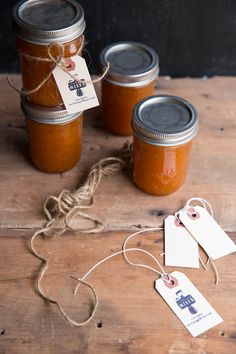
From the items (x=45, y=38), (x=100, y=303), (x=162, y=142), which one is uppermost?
(x=45, y=38)

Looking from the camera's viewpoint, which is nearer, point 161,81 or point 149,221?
point 149,221

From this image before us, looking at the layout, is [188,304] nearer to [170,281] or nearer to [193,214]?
[170,281]

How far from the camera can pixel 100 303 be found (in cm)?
79

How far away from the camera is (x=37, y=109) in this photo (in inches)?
35.0

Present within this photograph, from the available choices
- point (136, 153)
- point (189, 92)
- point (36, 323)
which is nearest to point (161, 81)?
point (189, 92)

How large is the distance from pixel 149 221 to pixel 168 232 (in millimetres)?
38

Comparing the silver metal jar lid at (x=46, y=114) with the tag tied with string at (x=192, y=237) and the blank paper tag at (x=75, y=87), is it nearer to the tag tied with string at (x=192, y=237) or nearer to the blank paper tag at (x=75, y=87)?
the blank paper tag at (x=75, y=87)

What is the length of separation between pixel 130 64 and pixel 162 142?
0.22m

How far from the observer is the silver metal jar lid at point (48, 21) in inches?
31.8

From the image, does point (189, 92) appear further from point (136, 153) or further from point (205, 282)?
point (205, 282)

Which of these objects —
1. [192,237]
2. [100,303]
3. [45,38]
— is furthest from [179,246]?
[45,38]

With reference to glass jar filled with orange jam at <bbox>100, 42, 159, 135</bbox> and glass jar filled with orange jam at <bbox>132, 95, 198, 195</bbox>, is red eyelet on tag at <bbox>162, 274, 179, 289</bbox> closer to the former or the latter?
glass jar filled with orange jam at <bbox>132, 95, 198, 195</bbox>

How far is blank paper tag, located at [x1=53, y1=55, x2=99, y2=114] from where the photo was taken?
33.3 inches

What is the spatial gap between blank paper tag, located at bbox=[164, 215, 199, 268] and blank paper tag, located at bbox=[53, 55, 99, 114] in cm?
23
